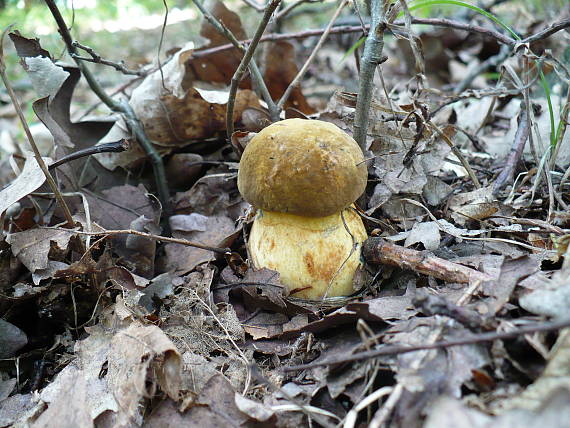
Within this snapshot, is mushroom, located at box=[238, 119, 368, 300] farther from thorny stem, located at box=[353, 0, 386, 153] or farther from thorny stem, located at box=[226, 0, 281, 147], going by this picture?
thorny stem, located at box=[226, 0, 281, 147]

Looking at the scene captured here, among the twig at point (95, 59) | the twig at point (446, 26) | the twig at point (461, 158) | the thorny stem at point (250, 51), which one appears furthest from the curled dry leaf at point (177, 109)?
the twig at point (461, 158)

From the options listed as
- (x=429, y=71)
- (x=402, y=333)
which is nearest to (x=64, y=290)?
(x=402, y=333)

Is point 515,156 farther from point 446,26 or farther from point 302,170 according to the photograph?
point 302,170

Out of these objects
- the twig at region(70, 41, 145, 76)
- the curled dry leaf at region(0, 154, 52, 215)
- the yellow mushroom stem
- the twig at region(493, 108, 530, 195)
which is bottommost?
the yellow mushroom stem

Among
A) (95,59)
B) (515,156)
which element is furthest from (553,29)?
(95,59)

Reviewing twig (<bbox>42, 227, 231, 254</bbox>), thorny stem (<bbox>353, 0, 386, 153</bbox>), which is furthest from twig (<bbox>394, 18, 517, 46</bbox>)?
twig (<bbox>42, 227, 231, 254</bbox>)

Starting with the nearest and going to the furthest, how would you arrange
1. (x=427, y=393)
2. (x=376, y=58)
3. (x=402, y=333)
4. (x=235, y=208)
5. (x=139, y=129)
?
(x=427, y=393) < (x=402, y=333) < (x=376, y=58) < (x=235, y=208) < (x=139, y=129)

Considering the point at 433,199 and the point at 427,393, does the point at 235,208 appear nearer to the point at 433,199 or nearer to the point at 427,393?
the point at 433,199
